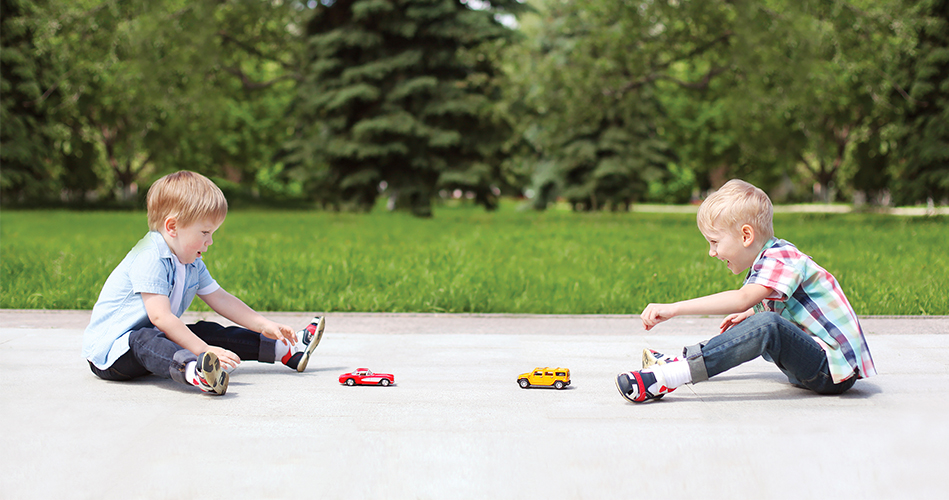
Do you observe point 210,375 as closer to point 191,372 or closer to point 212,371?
point 212,371

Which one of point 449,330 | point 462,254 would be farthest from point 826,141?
point 449,330

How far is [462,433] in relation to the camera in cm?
272

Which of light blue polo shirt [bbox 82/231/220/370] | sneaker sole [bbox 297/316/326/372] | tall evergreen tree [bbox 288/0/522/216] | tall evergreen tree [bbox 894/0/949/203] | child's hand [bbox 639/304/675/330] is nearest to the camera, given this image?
child's hand [bbox 639/304/675/330]

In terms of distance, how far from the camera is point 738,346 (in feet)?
10.2

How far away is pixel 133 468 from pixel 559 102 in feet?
63.4

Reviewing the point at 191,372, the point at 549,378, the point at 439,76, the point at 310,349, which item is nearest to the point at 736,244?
the point at 549,378

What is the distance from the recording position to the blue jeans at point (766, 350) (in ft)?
10.2

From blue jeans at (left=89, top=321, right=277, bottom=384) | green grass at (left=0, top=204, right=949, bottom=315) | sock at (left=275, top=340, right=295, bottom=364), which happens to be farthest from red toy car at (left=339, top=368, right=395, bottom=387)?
green grass at (left=0, top=204, right=949, bottom=315)

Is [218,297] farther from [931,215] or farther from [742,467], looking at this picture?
[931,215]

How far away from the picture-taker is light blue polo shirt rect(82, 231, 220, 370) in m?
Answer: 3.36

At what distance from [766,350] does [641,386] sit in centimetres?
58

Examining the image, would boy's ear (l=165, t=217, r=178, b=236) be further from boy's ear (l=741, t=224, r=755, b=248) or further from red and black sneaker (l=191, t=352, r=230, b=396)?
boy's ear (l=741, t=224, r=755, b=248)

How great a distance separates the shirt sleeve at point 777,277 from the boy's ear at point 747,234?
108 millimetres

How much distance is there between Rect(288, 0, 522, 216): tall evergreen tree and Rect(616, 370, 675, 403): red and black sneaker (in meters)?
15.2
